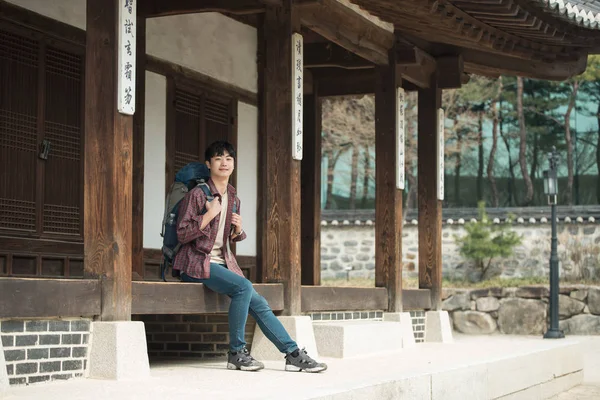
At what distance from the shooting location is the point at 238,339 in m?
7.55

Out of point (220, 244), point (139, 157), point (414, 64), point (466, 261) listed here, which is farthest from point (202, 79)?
point (466, 261)

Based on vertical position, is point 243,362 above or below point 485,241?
below

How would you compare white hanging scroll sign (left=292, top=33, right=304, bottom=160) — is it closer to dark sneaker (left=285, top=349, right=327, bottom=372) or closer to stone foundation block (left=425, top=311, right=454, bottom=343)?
dark sneaker (left=285, top=349, right=327, bottom=372)

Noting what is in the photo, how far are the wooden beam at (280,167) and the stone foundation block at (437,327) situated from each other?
3.74 metres

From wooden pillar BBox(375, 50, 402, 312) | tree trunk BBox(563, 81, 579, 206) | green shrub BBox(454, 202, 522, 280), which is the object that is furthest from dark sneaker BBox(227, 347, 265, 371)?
tree trunk BBox(563, 81, 579, 206)

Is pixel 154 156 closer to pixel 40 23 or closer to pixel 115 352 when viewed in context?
pixel 40 23

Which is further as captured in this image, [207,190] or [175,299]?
[207,190]

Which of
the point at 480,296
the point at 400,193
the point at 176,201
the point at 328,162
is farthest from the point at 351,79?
the point at 328,162

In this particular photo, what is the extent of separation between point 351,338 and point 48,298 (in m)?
3.71

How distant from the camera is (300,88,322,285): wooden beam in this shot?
13281 millimetres

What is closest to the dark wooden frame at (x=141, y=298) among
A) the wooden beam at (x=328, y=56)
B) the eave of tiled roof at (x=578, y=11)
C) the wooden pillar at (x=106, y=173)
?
the wooden pillar at (x=106, y=173)

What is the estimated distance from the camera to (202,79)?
35.5 feet

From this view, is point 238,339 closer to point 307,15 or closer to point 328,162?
point 307,15

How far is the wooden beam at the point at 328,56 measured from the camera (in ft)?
38.8
